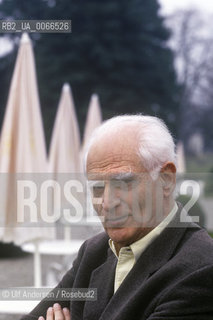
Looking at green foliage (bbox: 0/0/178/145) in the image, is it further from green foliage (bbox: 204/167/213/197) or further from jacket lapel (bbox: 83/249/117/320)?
jacket lapel (bbox: 83/249/117/320)

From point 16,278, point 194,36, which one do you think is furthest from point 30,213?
point 194,36

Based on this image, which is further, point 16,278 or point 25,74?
point 16,278

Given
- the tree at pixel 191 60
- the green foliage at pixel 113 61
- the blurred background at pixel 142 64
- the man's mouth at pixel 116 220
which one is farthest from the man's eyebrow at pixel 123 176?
the tree at pixel 191 60

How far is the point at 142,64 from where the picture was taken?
1497 centimetres

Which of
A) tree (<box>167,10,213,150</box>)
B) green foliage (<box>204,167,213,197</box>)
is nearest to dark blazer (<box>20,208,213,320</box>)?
tree (<box>167,10,213,150</box>)

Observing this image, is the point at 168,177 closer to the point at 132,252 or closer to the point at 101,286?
the point at 132,252

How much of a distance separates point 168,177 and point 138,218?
0.15 metres

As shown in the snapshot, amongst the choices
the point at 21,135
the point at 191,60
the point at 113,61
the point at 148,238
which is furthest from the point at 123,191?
the point at 113,61

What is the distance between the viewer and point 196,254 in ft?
4.50

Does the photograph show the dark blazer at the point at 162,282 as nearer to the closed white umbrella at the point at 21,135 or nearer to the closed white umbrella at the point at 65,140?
the closed white umbrella at the point at 21,135

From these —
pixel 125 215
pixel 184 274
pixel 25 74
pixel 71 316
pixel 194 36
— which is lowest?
pixel 71 316

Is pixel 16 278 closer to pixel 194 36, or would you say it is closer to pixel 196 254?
pixel 196 254

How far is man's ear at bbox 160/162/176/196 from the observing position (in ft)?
4.90

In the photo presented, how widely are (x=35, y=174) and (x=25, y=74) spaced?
33.9 inches
